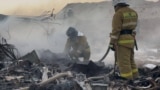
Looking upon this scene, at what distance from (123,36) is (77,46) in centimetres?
456

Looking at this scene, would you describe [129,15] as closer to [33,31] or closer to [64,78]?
[64,78]

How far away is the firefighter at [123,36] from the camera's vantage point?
7.15 m

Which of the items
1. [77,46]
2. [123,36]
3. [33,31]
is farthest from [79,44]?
[33,31]

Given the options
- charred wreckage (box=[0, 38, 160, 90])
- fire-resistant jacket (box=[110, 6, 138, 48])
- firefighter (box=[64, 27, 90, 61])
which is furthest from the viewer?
firefighter (box=[64, 27, 90, 61])

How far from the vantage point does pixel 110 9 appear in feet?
101

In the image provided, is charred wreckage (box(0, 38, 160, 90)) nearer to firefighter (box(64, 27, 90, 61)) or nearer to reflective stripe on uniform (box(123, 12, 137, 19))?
reflective stripe on uniform (box(123, 12, 137, 19))

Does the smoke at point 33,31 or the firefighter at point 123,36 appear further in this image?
the smoke at point 33,31

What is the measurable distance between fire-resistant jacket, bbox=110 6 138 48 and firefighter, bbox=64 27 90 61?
14.1 ft

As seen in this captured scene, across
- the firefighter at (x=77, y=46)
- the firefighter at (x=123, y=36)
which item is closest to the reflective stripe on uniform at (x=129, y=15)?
the firefighter at (x=123, y=36)

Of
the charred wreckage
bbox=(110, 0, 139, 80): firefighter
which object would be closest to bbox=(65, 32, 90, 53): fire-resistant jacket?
the charred wreckage

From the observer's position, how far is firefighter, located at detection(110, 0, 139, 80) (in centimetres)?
715

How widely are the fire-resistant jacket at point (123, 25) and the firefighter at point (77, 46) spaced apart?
4313mm

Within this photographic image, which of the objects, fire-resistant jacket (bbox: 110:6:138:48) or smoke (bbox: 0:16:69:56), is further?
smoke (bbox: 0:16:69:56)

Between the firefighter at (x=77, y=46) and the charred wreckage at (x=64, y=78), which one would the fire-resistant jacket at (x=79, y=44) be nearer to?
the firefighter at (x=77, y=46)
